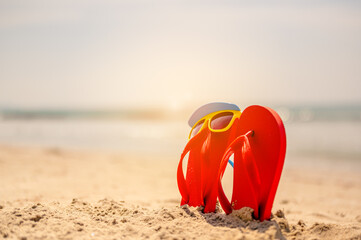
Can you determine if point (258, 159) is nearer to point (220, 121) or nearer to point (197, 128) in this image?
point (220, 121)

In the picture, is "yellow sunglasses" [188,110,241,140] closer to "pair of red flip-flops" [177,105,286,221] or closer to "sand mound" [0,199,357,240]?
"pair of red flip-flops" [177,105,286,221]

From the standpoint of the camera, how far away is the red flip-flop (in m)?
2.33

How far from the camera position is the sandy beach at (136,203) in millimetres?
2332

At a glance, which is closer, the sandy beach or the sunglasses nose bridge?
the sandy beach

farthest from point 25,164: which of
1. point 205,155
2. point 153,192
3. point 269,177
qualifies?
point 269,177

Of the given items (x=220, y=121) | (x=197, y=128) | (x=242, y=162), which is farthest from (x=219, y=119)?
(x=242, y=162)

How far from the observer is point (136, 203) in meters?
3.57

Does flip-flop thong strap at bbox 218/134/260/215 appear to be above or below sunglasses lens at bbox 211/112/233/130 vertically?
below

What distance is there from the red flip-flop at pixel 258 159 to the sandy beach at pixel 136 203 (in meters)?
0.16

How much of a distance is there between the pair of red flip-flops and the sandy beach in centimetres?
14

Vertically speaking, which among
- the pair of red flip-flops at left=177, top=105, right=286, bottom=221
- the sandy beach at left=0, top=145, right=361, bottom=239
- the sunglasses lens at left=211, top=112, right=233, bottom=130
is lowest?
the sandy beach at left=0, top=145, right=361, bottom=239

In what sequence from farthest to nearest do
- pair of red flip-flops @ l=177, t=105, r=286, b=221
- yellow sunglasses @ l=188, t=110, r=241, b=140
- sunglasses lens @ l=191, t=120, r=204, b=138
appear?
sunglasses lens @ l=191, t=120, r=204, b=138
yellow sunglasses @ l=188, t=110, r=241, b=140
pair of red flip-flops @ l=177, t=105, r=286, b=221

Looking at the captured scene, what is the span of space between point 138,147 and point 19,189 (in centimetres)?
566

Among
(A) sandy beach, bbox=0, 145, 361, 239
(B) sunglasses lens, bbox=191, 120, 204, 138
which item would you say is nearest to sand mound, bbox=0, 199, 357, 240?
(A) sandy beach, bbox=0, 145, 361, 239
